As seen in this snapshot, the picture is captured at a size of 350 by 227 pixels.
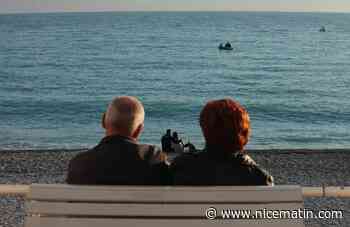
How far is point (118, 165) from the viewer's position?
313 centimetres

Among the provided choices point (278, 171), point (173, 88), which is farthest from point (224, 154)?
point (173, 88)

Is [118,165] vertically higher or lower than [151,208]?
higher

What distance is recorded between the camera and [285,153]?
468 inches

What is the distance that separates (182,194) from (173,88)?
123 feet

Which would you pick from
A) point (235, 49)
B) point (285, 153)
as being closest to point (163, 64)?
point (235, 49)

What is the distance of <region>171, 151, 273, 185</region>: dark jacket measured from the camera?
124 inches

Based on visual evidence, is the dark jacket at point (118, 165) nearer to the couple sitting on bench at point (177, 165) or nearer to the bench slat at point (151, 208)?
the couple sitting on bench at point (177, 165)

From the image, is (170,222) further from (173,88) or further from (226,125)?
(173,88)

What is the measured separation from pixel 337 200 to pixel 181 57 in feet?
190

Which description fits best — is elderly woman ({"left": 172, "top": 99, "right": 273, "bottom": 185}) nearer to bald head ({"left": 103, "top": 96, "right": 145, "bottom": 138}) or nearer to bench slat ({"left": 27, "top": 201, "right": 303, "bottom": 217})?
bald head ({"left": 103, "top": 96, "right": 145, "bottom": 138})

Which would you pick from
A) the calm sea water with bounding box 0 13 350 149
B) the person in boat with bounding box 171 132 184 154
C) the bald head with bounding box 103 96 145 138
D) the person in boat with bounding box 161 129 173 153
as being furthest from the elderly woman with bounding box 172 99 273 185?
the calm sea water with bounding box 0 13 350 149

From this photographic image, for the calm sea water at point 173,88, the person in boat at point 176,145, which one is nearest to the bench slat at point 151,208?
the person in boat at point 176,145

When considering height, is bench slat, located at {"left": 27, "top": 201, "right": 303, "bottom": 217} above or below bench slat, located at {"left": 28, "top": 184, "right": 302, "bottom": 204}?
below

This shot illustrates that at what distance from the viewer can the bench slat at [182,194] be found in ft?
8.91
